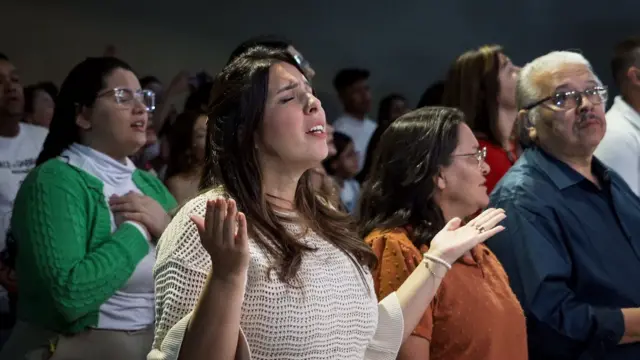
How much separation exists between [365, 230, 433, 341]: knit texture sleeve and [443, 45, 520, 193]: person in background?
91 centimetres

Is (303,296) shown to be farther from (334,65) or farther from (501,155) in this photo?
(334,65)

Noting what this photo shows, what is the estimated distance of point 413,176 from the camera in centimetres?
214

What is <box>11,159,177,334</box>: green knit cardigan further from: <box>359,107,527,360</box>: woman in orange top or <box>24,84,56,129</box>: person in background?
<box>24,84,56,129</box>: person in background

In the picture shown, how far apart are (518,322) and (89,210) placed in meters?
1.02

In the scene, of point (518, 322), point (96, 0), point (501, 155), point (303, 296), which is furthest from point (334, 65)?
point (303, 296)

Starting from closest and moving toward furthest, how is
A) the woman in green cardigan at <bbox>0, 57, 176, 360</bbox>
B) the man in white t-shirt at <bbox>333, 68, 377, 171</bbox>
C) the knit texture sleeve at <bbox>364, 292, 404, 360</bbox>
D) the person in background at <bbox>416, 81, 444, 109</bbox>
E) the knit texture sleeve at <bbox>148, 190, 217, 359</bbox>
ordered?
the knit texture sleeve at <bbox>148, 190, 217, 359</bbox>, the knit texture sleeve at <bbox>364, 292, 404, 360</bbox>, the woman in green cardigan at <bbox>0, 57, 176, 360</bbox>, the person in background at <bbox>416, 81, 444, 109</bbox>, the man in white t-shirt at <bbox>333, 68, 377, 171</bbox>

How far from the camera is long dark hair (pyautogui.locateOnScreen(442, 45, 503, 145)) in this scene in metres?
2.95

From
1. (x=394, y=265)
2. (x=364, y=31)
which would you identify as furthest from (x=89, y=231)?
(x=364, y=31)


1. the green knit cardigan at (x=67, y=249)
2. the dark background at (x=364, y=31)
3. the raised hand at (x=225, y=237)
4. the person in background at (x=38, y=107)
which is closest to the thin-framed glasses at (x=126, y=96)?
the green knit cardigan at (x=67, y=249)

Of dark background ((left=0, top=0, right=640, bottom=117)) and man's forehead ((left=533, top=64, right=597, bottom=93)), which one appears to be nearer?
man's forehead ((left=533, top=64, right=597, bottom=93))

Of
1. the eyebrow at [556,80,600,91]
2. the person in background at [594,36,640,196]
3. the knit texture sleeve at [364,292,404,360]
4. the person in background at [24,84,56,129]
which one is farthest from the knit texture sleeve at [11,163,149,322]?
the person in background at [24,84,56,129]

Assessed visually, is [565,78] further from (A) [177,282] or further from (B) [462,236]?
(A) [177,282]

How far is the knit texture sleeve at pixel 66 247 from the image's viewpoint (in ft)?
6.80

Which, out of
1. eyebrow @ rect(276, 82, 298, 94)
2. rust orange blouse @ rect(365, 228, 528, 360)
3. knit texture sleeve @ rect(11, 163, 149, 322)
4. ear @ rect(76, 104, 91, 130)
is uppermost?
eyebrow @ rect(276, 82, 298, 94)
